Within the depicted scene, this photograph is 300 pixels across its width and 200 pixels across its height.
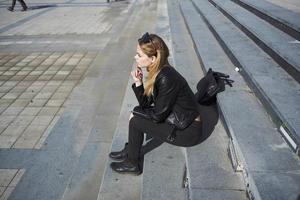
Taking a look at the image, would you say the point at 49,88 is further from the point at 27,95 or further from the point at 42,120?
the point at 42,120

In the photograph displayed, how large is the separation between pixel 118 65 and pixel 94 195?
4521mm

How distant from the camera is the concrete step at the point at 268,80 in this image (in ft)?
11.9

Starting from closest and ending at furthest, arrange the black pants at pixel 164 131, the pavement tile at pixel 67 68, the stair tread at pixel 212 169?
the stair tread at pixel 212 169
the black pants at pixel 164 131
the pavement tile at pixel 67 68

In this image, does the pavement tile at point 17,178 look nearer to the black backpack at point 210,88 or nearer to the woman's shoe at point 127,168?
the woman's shoe at point 127,168

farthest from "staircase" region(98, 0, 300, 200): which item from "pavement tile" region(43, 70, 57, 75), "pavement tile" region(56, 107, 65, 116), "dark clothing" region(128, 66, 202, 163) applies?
"pavement tile" region(43, 70, 57, 75)

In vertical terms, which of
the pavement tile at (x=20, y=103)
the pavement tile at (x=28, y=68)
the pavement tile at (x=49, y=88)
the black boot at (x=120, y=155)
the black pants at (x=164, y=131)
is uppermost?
the black pants at (x=164, y=131)

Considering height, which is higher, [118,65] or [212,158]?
[212,158]

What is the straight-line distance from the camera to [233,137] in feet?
12.2

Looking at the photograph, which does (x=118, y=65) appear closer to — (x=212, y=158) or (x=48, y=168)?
(x=48, y=168)

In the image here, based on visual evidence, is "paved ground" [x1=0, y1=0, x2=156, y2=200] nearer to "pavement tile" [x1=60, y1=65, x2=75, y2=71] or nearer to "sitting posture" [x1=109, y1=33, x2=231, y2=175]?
"pavement tile" [x1=60, y1=65, x2=75, y2=71]

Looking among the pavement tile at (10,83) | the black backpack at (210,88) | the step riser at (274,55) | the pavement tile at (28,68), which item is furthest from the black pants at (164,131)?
the pavement tile at (28,68)

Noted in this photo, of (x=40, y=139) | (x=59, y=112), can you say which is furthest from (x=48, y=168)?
(x=59, y=112)

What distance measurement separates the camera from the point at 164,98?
3439 mm

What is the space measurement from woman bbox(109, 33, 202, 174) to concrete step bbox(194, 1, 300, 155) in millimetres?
985
